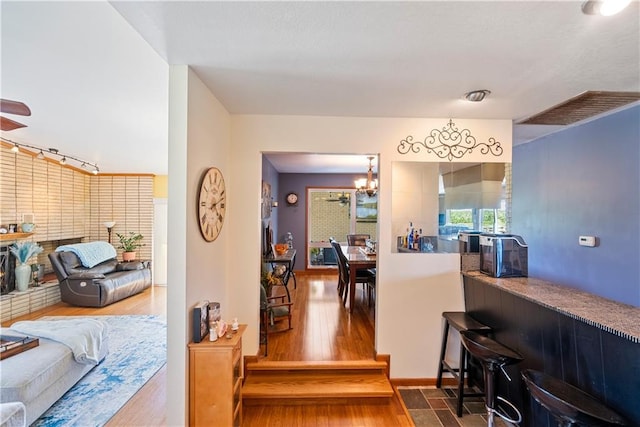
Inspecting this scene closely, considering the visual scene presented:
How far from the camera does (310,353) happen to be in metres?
2.90

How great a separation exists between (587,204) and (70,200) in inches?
316

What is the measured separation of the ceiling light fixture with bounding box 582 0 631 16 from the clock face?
85.4 inches

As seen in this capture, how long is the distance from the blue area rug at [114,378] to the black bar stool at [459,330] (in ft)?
9.10

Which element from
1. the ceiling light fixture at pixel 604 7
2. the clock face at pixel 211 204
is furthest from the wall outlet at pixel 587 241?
the clock face at pixel 211 204

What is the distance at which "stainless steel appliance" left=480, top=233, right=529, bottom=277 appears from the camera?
7.98 feet

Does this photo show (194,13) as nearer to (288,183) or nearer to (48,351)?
(48,351)

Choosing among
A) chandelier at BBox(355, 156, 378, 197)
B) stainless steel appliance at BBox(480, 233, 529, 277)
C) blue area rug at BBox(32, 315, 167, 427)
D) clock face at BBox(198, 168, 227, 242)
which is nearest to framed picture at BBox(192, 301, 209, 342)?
clock face at BBox(198, 168, 227, 242)

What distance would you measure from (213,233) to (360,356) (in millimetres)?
1819

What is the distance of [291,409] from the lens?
2432mm

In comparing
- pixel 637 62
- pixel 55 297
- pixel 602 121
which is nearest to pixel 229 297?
pixel 637 62

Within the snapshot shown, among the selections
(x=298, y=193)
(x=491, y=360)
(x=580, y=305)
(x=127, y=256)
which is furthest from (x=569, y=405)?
(x=127, y=256)

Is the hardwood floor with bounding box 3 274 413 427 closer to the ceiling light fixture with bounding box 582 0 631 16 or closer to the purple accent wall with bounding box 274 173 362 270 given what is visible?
the purple accent wall with bounding box 274 173 362 270

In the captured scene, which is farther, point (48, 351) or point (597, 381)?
point (48, 351)

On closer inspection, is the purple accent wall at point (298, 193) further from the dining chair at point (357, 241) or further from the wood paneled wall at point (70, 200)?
the wood paneled wall at point (70, 200)
